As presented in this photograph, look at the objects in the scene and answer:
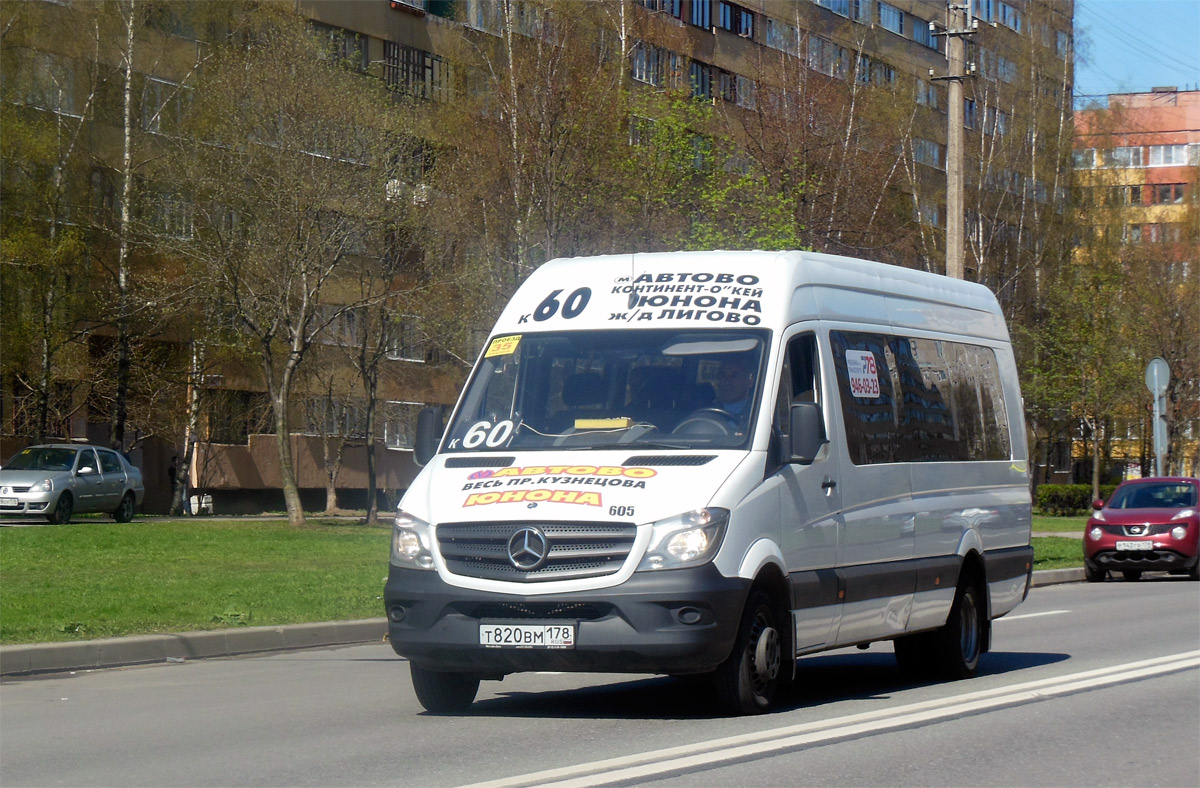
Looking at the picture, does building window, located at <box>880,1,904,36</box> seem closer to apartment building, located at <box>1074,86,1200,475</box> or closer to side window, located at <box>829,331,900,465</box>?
apartment building, located at <box>1074,86,1200,475</box>

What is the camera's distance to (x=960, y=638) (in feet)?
39.3

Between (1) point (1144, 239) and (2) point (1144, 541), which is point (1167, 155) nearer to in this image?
(1) point (1144, 239)

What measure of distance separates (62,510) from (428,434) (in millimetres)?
23429

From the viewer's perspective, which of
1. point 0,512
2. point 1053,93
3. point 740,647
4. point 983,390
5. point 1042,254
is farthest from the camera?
point 1053,93

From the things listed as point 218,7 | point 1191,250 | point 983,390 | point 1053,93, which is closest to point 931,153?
point 1053,93

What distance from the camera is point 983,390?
13078 mm

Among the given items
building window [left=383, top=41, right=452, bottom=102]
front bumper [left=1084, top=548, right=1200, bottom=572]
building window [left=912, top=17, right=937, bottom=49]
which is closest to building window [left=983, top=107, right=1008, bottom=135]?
building window [left=912, top=17, right=937, bottom=49]

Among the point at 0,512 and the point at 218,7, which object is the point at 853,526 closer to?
the point at 0,512

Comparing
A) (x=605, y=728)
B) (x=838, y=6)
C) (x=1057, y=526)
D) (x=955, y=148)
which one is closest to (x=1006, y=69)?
(x=838, y=6)

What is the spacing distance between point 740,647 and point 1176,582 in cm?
1768

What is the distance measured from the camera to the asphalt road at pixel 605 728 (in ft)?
25.3

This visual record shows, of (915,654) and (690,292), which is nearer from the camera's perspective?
(690,292)

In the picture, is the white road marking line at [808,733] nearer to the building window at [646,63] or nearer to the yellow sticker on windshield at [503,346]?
the yellow sticker on windshield at [503,346]

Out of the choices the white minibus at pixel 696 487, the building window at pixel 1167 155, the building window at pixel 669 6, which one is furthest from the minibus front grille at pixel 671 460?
the building window at pixel 1167 155
